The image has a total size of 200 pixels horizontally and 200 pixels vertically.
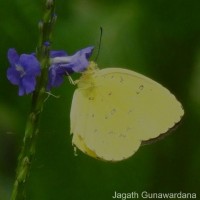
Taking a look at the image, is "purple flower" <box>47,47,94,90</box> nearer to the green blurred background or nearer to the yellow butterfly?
the yellow butterfly

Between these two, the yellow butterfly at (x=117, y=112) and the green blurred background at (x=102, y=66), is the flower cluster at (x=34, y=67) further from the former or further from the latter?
the green blurred background at (x=102, y=66)

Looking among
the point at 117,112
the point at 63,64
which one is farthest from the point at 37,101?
the point at 117,112

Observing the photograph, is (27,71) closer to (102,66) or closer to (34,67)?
(34,67)

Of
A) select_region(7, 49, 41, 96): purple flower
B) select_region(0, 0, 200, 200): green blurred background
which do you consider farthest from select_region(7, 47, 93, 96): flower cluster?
select_region(0, 0, 200, 200): green blurred background

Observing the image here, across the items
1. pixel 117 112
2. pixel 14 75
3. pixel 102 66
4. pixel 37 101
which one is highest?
pixel 102 66

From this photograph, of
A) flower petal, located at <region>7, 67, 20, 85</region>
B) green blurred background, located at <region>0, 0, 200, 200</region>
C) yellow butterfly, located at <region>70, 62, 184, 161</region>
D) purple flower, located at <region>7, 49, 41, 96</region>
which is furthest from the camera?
green blurred background, located at <region>0, 0, 200, 200</region>

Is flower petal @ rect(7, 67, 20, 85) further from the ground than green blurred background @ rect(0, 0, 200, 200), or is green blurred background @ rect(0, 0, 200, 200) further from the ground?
green blurred background @ rect(0, 0, 200, 200)
